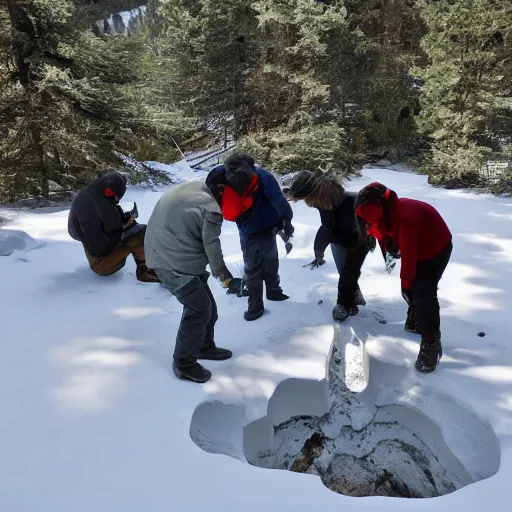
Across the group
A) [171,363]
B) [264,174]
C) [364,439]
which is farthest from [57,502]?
[264,174]

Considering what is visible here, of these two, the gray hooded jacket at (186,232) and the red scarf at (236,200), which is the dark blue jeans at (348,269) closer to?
the red scarf at (236,200)

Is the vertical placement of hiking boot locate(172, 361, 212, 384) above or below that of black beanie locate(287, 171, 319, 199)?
below

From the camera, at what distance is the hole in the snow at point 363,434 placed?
2861mm

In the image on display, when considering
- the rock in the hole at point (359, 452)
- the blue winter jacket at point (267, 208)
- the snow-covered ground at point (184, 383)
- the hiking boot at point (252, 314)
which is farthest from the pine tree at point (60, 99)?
the rock in the hole at point (359, 452)

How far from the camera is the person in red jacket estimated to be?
3.04m

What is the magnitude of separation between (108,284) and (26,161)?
4.76 meters

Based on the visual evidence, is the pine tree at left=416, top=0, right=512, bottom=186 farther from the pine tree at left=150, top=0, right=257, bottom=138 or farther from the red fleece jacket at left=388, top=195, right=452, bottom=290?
the red fleece jacket at left=388, top=195, right=452, bottom=290

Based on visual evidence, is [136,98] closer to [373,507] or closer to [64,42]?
[64,42]

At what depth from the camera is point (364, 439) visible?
3.22 meters

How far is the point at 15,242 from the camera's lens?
5727mm

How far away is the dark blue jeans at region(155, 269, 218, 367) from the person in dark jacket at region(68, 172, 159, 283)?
1819 mm

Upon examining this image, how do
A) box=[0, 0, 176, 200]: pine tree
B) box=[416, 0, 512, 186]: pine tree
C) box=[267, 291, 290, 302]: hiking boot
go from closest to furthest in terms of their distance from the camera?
box=[267, 291, 290, 302]: hiking boot < box=[0, 0, 176, 200]: pine tree < box=[416, 0, 512, 186]: pine tree

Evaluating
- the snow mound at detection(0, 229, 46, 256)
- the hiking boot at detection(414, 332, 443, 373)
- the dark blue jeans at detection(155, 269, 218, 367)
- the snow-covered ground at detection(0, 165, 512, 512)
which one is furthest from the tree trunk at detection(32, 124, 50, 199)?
the hiking boot at detection(414, 332, 443, 373)

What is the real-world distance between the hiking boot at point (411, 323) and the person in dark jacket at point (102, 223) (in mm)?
3146
